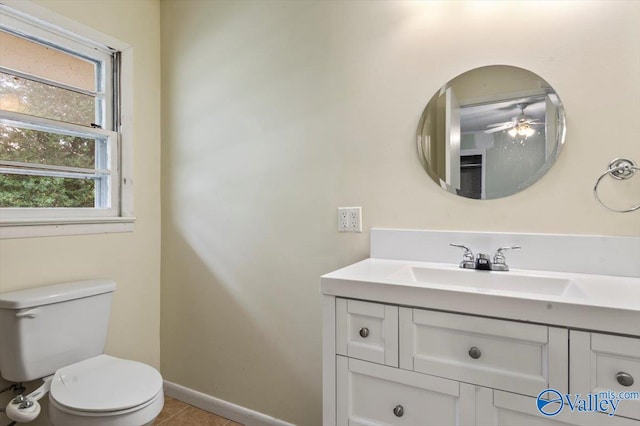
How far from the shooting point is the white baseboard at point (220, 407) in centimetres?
185

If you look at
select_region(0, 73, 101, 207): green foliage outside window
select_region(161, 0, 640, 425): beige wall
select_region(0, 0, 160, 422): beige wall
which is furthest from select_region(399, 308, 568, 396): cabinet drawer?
select_region(0, 73, 101, 207): green foliage outside window

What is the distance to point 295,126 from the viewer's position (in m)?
1.77

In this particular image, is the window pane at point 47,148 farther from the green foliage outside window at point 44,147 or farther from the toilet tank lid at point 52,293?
the toilet tank lid at point 52,293

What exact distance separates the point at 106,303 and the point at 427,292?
5.06 ft

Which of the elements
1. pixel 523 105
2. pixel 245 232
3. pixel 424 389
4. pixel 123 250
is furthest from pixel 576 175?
pixel 123 250

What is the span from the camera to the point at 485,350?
93cm

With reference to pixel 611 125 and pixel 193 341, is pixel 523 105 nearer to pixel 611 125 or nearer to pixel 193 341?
pixel 611 125

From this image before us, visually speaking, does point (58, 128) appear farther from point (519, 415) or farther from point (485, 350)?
point (519, 415)

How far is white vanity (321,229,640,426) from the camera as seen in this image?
0.82m

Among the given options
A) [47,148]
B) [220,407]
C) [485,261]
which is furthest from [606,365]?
[47,148]

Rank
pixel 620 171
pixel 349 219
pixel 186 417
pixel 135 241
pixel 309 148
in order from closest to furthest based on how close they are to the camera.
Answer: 1. pixel 620 171
2. pixel 349 219
3. pixel 309 148
4. pixel 186 417
5. pixel 135 241

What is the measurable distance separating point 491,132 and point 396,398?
3.34ft

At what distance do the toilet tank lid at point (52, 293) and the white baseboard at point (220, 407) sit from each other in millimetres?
840

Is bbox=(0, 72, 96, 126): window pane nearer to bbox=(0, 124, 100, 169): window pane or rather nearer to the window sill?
bbox=(0, 124, 100, 169): window pane
